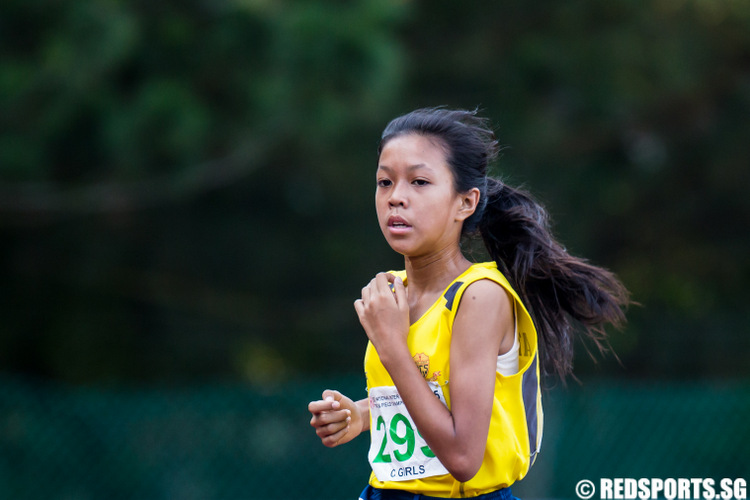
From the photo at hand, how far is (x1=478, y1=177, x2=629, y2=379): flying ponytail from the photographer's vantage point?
8.29 feet

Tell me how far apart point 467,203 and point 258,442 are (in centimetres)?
458

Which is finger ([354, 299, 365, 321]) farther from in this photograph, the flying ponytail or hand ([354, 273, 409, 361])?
the flying ponytail

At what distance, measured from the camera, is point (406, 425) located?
88.6 inches

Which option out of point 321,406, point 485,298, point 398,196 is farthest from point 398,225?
point 321,406

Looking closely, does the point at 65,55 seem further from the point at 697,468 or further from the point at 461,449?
the point at 697,468

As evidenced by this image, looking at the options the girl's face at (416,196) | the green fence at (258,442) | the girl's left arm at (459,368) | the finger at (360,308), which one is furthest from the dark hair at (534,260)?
the green fence at (258,442)

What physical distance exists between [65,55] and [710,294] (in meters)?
7.85

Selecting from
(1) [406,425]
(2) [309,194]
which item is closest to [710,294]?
Answer: (2) [309,194]

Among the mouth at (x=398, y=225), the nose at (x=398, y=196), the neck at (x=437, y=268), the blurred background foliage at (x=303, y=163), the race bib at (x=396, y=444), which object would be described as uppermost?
the blurred background foliage at (x=303, y=163)

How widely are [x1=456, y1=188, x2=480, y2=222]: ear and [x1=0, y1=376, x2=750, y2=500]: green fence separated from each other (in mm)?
4506

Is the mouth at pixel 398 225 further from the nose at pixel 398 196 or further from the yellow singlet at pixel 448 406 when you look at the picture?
the yellow singlet at pixel 448 406

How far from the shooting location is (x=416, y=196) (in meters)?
2.26

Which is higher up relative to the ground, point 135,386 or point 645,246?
point 645,246

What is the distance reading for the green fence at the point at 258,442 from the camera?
613 cm
